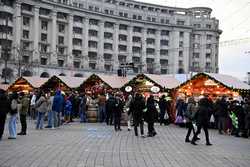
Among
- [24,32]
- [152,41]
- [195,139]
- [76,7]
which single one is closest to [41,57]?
[24,32]

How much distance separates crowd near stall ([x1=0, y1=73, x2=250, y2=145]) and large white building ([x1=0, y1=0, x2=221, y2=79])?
3812 centimetres

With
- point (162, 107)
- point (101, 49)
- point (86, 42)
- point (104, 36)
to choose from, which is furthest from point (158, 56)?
point (162, 107)

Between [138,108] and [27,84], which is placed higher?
[27,84]

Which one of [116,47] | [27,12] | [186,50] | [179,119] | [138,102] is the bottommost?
[179,119]

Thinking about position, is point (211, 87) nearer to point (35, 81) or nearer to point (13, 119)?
point (13, 119)

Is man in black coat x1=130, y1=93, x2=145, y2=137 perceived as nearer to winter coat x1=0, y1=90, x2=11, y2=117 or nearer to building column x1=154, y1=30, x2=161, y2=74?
winter coat x1=0, y1=90, x2=11, y2=117

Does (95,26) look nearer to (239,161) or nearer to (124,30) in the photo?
(124,30)

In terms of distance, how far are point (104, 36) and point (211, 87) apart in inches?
2942

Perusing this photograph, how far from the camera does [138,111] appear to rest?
1997 centimetres

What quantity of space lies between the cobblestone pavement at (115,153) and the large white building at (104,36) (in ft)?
186

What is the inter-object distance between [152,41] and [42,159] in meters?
102

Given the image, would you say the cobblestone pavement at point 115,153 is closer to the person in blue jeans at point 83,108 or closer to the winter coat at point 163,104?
the winter coat at point 163,104

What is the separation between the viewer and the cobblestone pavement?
11.9 m

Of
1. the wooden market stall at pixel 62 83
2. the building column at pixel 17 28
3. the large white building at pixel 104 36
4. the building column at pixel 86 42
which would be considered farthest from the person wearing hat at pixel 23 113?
the building column at pixel 86 42
